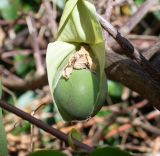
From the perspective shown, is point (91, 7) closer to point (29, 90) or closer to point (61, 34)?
point (61, 34)

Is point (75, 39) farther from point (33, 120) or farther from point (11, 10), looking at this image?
point (11, 10)

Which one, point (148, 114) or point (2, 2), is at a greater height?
point (2, 2)

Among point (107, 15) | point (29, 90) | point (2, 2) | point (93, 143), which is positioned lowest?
point (93, 143)

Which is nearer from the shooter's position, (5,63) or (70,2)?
(70,2)

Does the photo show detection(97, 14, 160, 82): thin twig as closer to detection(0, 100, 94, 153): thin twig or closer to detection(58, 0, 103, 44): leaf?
detection(58, 0, 103, 44): leaf

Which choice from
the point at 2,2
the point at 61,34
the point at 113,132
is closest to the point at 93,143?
the point at 113,132

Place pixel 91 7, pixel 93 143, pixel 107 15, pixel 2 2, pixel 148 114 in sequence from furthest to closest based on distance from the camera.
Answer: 1. pixel 2 2
2. pixel 148 114
3. pixel 93 143
4. pixel 107 15
5. pixel 91 7

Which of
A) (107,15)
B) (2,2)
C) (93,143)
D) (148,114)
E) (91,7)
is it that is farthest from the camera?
(2,2)
